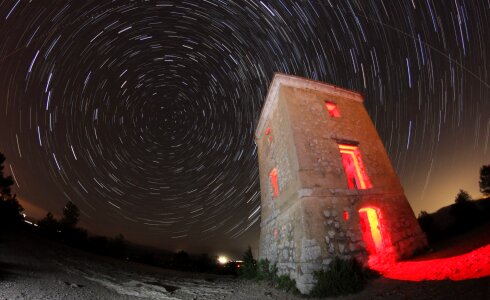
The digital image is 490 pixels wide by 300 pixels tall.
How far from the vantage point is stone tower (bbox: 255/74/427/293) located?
8.68 meters

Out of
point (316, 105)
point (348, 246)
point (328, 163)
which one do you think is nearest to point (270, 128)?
point (316, 105)

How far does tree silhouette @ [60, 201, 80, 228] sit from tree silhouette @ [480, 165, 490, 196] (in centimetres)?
5800

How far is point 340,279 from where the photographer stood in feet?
24.4

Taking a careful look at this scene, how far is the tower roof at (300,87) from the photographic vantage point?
12.5 metres

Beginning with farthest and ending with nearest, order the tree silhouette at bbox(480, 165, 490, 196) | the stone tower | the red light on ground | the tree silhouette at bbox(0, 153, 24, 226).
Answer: the tree silhouette at bbox(480, 165, 490, 196)
the tree silhouette at bbox(0, 153, 24, 226)
the stone tower
the red light on ground

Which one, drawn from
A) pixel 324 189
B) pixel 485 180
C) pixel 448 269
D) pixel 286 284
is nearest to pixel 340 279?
pixel 286 284

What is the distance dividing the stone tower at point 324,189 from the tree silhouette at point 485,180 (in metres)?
31.3

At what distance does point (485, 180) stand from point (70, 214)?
59363 millimetres

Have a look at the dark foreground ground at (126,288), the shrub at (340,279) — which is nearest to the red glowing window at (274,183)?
the dark foreground ground at (126,288)

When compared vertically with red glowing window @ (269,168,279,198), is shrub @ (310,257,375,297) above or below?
below

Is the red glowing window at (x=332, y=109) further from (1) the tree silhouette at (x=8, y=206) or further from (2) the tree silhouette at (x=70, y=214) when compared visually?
(2) the tree silhouette at (x=70, y=214)

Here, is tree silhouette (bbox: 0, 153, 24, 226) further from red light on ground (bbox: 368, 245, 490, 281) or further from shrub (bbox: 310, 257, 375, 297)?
red light on ground (bbox: 368, 245, 490, 281)

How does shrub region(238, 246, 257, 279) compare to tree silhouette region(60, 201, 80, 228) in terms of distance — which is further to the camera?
tree silhouette region(60, 201, 80, 228)

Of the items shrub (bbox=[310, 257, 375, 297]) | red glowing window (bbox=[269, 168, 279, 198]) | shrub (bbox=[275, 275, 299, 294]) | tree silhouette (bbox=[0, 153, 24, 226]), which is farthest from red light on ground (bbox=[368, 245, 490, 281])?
tree silhouette (bbox=[0, 153, 24, 226])
